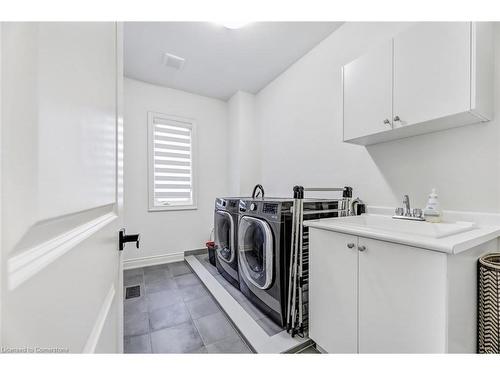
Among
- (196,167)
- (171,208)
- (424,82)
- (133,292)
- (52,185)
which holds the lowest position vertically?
(133,292)

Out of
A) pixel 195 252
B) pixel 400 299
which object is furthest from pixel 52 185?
pixel 195 252

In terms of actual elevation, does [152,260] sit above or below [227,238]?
below

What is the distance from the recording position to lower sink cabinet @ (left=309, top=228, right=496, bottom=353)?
2.79 feet

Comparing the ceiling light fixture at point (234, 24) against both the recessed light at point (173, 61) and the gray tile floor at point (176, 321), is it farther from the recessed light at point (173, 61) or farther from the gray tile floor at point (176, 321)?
the gray tile floor at point (176, 321)

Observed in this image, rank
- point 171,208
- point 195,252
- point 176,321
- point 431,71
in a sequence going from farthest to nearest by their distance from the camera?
point 195,252 → point 171,208 → point 176,321 → point 431,71

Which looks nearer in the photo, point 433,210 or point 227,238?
point 433,210

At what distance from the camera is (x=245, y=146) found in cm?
332

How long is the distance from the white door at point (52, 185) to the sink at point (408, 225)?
3.91ft

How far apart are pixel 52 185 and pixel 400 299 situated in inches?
50.0

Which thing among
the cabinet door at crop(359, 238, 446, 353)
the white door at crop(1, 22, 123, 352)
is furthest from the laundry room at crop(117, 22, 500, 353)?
the white door at crop(1, 22, 123, 352)

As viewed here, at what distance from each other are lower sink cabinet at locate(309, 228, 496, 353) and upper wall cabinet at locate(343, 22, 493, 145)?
28.0 inches

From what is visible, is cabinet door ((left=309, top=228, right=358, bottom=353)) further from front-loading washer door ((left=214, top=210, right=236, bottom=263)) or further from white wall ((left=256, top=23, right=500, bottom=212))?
front-loading washer door ((left=214, top=210, right=236, bottom=263))

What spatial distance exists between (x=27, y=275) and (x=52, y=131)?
17cm

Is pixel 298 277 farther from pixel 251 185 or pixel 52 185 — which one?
pixel 251 185
